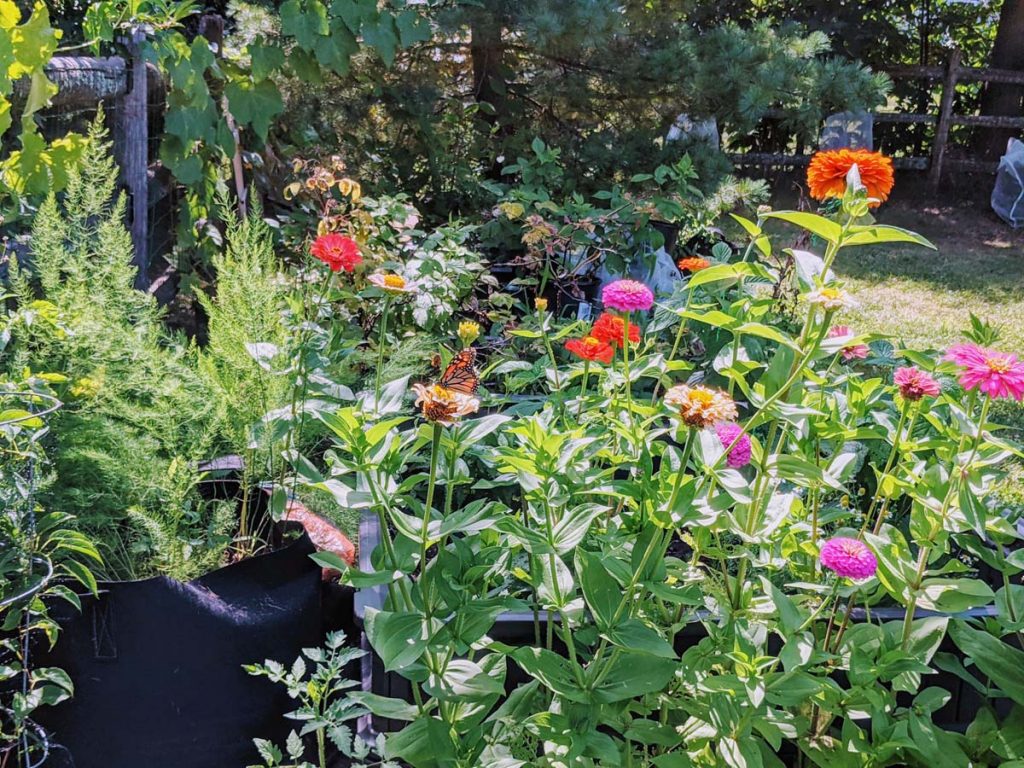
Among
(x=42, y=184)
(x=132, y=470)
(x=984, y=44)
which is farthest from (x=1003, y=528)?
(x=984, y=44)

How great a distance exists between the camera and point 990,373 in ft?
3.47

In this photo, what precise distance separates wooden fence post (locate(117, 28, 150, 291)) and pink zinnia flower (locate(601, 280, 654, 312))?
1790mm

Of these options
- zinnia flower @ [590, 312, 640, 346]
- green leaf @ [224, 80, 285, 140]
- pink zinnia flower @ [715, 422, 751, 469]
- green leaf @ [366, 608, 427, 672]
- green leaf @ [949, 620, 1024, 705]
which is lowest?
green leaf @ [949, 620, 1024, 705]

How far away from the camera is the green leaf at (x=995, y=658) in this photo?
121cm

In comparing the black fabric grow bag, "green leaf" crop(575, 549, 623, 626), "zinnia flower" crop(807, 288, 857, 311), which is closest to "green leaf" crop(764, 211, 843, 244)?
"zinnia flower" crop(807, 288, 857, 311)

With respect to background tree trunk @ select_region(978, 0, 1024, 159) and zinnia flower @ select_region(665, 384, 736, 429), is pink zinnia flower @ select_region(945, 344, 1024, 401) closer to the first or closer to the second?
zinnia flower @ select_region(665, 384, 736, 429)

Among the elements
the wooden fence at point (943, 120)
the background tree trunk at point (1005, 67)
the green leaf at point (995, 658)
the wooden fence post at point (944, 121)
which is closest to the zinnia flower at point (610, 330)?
the green leaf at point (995, 658)

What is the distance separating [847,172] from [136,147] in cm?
219

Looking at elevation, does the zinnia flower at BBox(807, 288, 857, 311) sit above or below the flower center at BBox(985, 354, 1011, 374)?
above

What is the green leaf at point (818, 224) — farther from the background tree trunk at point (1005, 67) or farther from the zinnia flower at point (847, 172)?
the background tree trunk at point (1005, 67)

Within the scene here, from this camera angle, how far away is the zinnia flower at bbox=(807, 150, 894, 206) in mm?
1119

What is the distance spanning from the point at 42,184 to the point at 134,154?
87 cm

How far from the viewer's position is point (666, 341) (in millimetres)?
2424

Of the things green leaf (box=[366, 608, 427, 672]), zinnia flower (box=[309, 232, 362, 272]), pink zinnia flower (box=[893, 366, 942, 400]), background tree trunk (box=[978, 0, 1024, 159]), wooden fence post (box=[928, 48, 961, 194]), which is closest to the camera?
green leaf (box=[366, 608, 427, 672])
